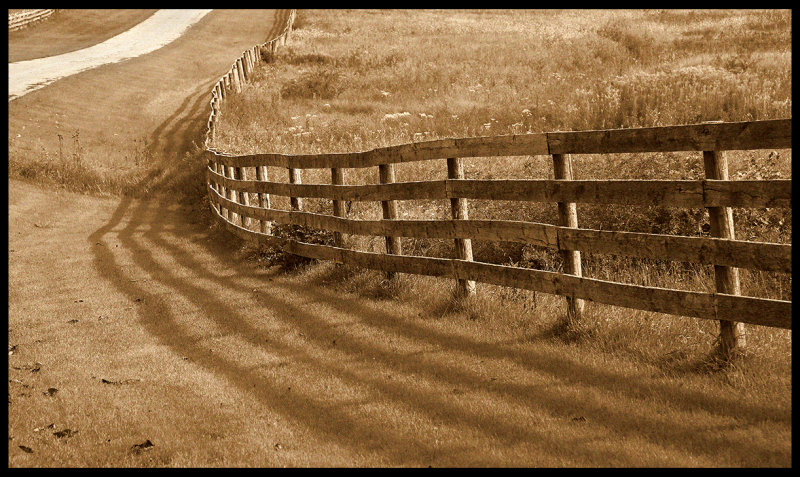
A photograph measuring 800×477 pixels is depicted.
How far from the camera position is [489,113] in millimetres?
20938

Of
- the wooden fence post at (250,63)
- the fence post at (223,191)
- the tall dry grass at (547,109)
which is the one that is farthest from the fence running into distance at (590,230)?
the wooden fence post at (250,63)

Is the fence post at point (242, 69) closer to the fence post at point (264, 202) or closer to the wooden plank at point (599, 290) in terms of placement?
the fence post at point (264, 202)

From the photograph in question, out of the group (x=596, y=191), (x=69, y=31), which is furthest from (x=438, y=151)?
(x=69, y=31)

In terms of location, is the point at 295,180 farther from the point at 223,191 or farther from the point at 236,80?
the point at 236,80

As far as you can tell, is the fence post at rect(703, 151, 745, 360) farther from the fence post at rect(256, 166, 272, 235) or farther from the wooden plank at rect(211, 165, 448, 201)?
the fence post at rect(256, 166, 272, 235)

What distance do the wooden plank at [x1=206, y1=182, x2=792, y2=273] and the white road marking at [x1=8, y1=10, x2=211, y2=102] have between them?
811 inches

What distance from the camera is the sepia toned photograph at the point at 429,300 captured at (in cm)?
489

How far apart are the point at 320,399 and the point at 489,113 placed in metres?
16.2

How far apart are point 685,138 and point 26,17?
48941 mm

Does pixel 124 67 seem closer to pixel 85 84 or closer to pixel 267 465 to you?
pixel 85 84

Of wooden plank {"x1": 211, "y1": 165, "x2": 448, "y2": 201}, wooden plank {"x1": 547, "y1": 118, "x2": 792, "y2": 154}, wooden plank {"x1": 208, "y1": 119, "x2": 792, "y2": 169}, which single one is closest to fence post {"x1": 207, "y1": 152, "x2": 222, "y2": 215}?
wooden plank {"x1": 211, "y1": 165, "x2": 448, "y2": 201}

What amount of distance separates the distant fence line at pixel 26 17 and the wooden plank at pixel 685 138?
44134 mm

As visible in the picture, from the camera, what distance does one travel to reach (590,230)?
5941 millimetres
